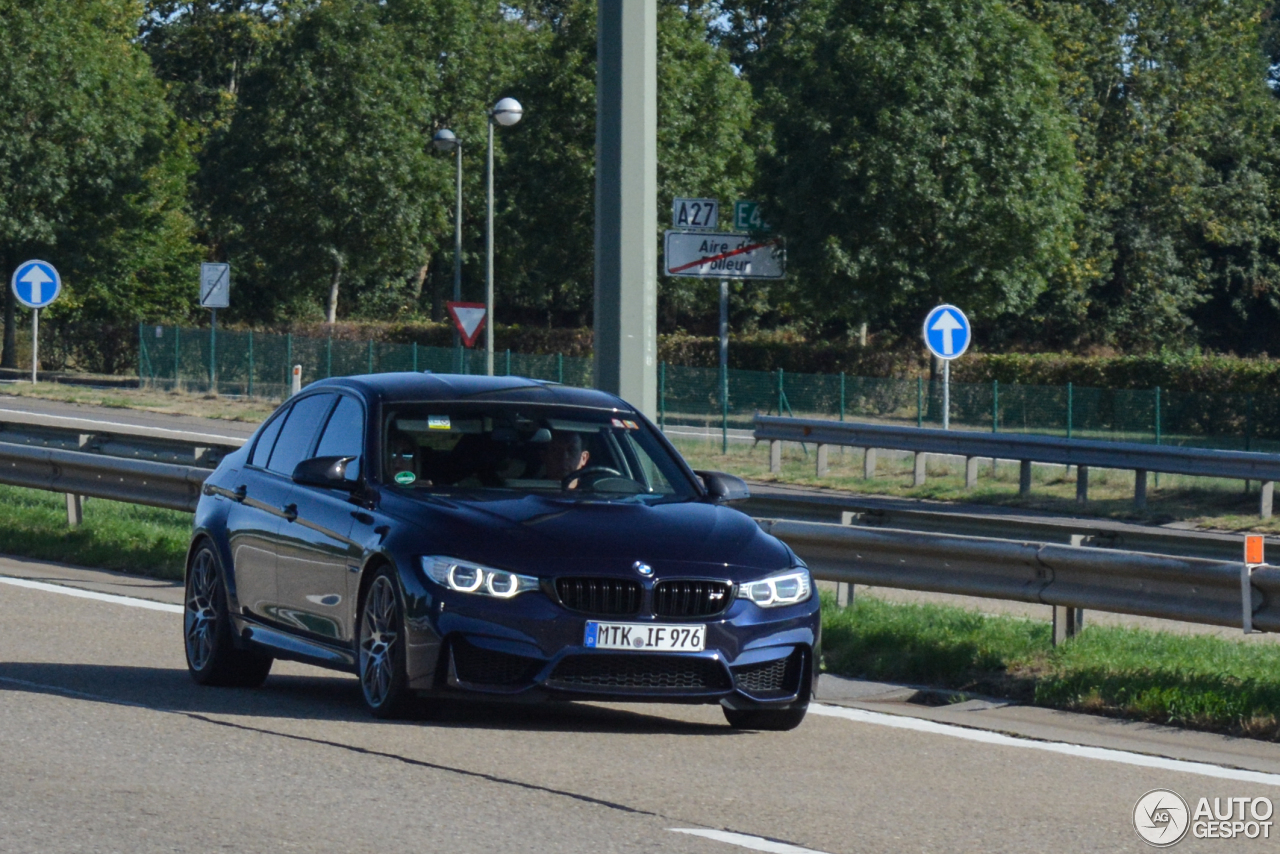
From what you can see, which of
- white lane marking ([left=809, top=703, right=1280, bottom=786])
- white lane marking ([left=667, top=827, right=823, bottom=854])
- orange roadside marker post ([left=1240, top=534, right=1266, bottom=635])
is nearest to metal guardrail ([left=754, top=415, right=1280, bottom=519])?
orange roadside marker post ([left=1240, top=534, right=1266, bottom=635])

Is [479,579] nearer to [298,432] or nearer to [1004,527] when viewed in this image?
[298,432]

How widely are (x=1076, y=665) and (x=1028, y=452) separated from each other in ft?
55.3

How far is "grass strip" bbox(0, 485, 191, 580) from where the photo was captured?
14836 millimetres

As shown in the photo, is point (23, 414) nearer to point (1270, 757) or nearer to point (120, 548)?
point (120, 548)

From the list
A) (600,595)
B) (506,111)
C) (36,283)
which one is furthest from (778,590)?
(36,283)

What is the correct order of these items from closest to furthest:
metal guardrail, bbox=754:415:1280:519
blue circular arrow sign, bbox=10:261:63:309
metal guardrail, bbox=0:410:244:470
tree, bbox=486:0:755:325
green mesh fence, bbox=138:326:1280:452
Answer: metal guardrail, bbox=0:410:244:470 < metal guardrail, bbox=754:415:1280:519 < blue circular arrow sign, bbox=10:261:63:309 < green mesh fence, bbox=138:326:1280:452 < tree, bbox=486:0:755:325

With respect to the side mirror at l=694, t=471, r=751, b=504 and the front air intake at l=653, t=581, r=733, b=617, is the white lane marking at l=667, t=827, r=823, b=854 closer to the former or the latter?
the front air intake at l=653, t=581, r=733, b=617

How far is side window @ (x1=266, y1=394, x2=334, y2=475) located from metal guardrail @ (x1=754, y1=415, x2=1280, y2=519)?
52.6 feet

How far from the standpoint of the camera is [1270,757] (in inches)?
320

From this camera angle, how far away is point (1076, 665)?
9.65 metres

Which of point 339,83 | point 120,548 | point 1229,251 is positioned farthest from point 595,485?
point 1229,251

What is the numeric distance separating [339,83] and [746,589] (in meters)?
52.5

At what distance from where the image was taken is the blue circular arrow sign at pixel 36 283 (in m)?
34.2

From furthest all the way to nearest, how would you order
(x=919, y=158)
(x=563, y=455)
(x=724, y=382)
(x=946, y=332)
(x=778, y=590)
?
(x=919, y=158) < (x=724, y=382) < (x=946, y=332) < (x=563, y=455) < (x=778, y=590)
